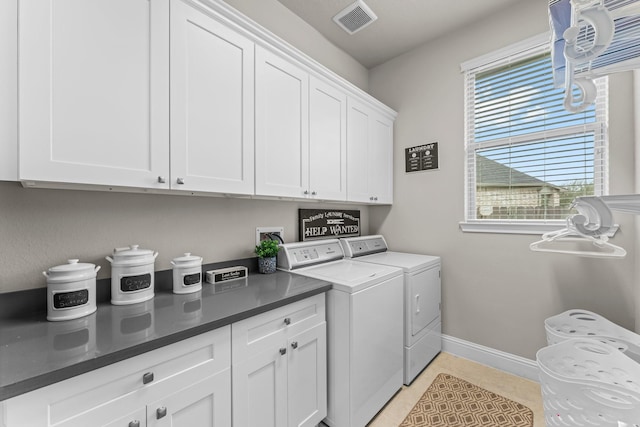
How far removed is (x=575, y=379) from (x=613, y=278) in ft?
4.99

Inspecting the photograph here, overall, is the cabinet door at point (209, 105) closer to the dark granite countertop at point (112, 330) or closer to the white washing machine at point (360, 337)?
the dark granite countertop at point (112, 330)

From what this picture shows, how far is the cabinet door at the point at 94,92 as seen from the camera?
0.92 m

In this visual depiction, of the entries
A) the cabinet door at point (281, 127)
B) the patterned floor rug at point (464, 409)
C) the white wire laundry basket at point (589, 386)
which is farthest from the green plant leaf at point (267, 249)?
the white wire laundry basket at point (589, 386)

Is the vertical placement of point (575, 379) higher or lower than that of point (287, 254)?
lower

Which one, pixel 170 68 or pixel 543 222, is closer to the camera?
pixel 170 68

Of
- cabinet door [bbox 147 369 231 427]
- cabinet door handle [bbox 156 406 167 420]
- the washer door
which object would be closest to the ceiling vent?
the washer door

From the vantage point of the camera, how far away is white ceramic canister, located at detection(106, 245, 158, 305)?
122cm

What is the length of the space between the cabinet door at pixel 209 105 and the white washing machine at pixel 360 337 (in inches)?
30.3

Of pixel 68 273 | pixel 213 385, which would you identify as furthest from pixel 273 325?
pixel 68 273

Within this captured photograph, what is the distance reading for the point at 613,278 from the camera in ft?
5.72

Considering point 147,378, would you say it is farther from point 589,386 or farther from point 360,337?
point 589,386

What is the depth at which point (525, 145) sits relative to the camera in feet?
6.94

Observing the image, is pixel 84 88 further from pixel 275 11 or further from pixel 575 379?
pixel 575 379

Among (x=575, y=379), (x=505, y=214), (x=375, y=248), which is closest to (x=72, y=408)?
(x=575, y=379)
